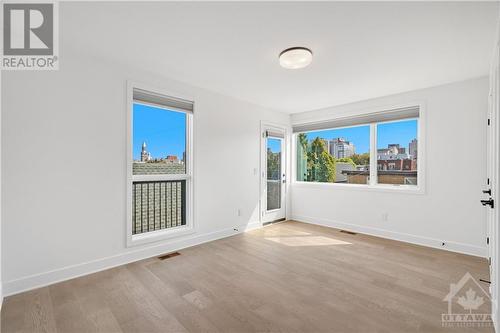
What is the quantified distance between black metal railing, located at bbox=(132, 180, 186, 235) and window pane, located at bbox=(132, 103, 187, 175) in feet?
0.73

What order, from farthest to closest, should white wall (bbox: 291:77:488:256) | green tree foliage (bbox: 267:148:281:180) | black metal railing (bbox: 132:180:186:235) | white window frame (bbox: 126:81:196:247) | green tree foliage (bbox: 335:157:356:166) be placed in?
green tree foliage (bbox: 267:148:281:180) < green tree foliage (bbox: 335:157:356:166) < black metal railing (bbox: 132:180:186:235) < white wall (bbox: 291:77:488:256) < white window frame (bbox: 126:81:196:247)

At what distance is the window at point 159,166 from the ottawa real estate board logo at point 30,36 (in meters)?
0.87

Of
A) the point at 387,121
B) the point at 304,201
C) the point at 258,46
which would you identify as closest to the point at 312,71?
the point at 258,46

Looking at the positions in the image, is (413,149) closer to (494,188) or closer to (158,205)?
(494,188)

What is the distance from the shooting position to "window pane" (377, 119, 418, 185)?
3.92m

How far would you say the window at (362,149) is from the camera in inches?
156

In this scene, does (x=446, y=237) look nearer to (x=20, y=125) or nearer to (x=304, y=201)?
(x=304, y=201)

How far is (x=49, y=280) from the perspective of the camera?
2.42 m

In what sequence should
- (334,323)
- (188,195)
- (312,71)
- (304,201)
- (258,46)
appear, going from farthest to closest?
(304,201) → (188,195) → (312,71) → (258,46) → (334,323)

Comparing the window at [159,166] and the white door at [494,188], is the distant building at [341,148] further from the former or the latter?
the window at [159,166]

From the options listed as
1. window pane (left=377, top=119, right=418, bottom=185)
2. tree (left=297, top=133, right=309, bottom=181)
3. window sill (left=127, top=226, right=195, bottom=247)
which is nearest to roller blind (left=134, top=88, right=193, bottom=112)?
window sill (left=127, top=226, right=195, bottom=247)

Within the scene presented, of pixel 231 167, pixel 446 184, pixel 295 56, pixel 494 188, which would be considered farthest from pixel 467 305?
pixel 231 167

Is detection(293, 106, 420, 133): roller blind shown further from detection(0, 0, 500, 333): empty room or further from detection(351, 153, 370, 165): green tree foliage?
detection(351, 153, 370, 165): green tree foliage

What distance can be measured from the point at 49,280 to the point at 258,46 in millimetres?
3209
